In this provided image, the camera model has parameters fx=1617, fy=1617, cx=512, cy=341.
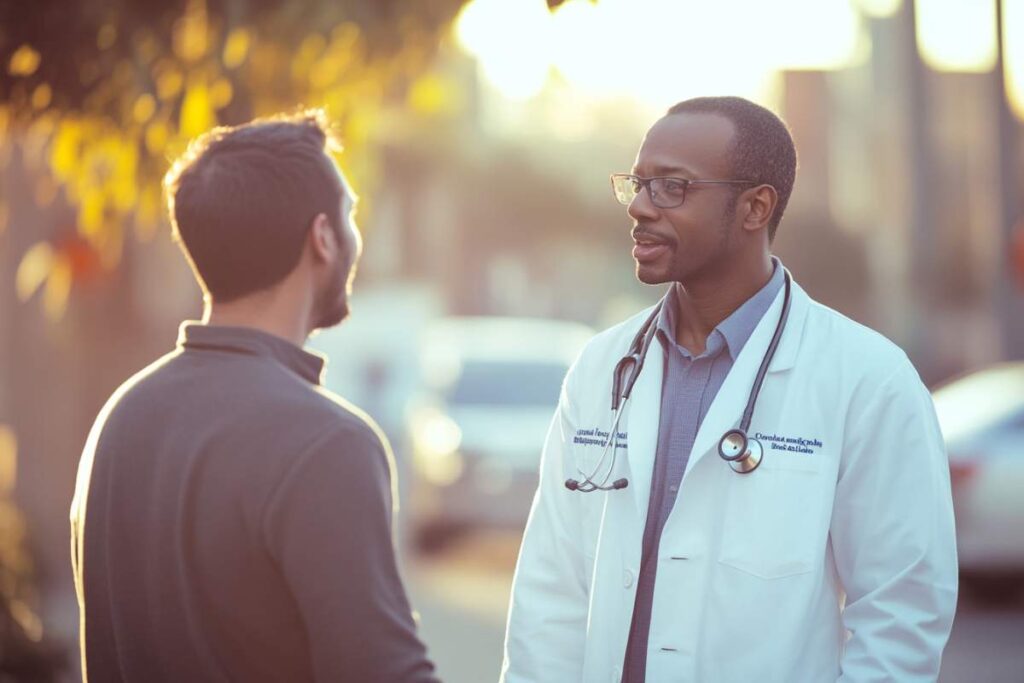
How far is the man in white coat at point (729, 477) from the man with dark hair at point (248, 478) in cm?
90

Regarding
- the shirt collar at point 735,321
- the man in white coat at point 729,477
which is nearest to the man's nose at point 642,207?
the man in white coat at point 729,477

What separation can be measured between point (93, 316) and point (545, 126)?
130 feet

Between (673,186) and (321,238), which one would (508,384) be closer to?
(673,186)

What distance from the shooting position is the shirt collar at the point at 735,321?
Answer: 11.8 feet

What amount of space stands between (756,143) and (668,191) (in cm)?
24

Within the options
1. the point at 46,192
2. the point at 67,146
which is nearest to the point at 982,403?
the point at 46,192

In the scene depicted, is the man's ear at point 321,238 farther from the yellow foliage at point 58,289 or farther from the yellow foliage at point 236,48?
the yellow foliage at point 58,289

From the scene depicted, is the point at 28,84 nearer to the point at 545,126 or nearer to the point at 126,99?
the point at 126,99

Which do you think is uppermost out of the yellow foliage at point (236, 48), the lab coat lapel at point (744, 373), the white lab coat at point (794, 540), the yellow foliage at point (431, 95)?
the yellow foliage at point (236, 48)

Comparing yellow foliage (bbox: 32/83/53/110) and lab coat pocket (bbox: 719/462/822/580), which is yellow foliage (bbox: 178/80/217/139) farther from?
lab coat pocket (bbox: 719/462/822/580)

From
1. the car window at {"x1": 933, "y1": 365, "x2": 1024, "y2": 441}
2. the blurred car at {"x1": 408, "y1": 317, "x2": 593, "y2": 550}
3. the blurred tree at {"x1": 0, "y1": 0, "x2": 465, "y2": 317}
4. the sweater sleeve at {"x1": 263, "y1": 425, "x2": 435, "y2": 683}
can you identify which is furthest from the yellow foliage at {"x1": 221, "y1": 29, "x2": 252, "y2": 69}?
the blurred car at {"x1": 408, "y1": 317, "x2": 593, "y2": 550}

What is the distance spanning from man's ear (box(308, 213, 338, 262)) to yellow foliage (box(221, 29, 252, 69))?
226cm

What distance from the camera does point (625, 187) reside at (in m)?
3.69

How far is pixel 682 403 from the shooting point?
11.7ft
